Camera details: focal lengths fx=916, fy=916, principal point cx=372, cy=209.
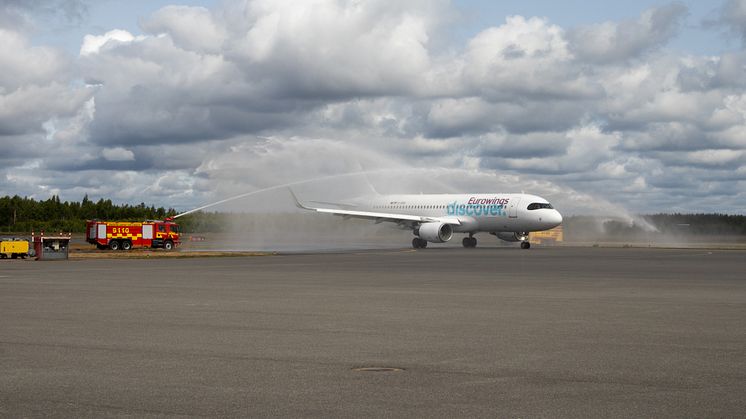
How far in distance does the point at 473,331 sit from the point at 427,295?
8.82 meters

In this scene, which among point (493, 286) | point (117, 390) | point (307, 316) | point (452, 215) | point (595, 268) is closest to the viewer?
point (117, 390)

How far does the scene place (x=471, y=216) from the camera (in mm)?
73125

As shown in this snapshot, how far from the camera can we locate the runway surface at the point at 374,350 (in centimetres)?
997

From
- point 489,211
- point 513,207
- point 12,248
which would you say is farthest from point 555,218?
point 12,248

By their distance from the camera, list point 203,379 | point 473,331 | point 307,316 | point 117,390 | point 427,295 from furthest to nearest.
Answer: point 427,295 < point 307,316 < point 473,331 < point 203,379 < point 117,390

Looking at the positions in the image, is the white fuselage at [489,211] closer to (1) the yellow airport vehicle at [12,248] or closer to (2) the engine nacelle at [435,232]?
(2) the engine nacelle at [435,232]

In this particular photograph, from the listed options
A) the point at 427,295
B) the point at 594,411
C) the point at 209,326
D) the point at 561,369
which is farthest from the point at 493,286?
the point at 594,411

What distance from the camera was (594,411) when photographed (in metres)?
9.54

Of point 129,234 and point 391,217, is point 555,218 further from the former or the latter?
point 129,234

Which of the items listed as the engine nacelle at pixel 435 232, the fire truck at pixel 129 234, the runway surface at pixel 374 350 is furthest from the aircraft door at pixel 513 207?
the runway surface at pixel 374 350

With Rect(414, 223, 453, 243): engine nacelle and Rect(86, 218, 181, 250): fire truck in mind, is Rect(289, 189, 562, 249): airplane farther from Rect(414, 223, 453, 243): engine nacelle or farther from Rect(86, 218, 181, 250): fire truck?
Rect(86, 218, 181, 250): fire truck

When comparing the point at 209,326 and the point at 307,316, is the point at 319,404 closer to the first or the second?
the point at 209,326

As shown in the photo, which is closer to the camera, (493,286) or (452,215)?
(493,286)

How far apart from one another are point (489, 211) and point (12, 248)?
1375 inches
